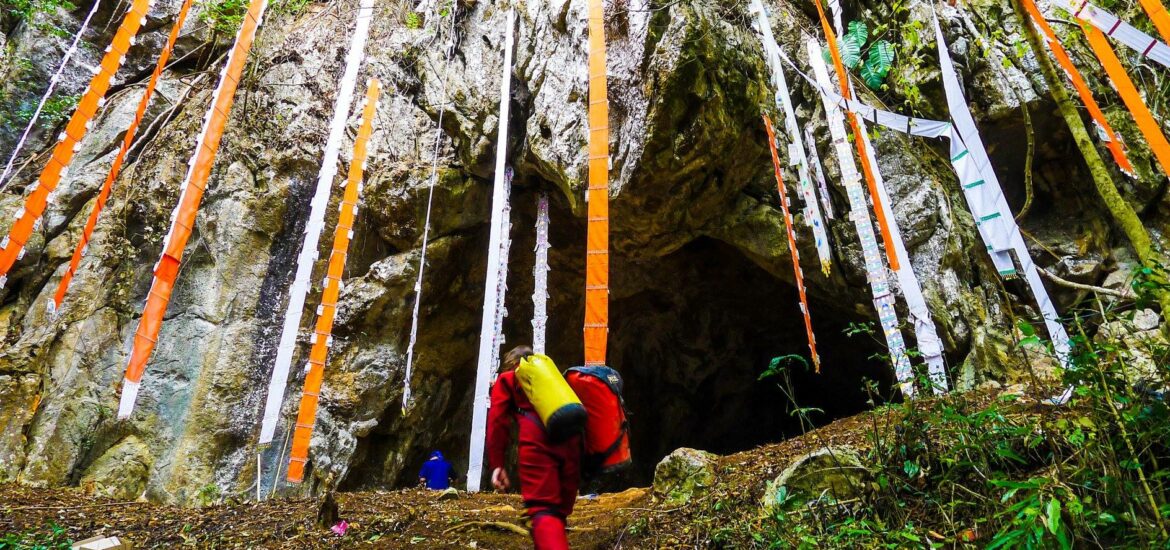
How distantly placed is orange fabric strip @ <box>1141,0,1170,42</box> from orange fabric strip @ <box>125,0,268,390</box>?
674cm

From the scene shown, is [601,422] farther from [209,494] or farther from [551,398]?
[209,494]

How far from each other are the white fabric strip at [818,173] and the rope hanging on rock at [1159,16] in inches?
129

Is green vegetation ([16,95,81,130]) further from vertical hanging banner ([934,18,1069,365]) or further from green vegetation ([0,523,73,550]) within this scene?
vertical hanging banner ([934,18,1069,365])

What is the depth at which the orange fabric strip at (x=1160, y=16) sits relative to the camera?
334 centimetres

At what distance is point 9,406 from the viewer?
21.0 feet

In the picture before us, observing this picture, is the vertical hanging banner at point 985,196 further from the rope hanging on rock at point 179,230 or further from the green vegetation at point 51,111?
the green vegetation at point 51,111

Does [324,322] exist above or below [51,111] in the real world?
below

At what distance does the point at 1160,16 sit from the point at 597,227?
12.1ft

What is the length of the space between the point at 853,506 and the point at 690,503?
Answer: 130 centimetres

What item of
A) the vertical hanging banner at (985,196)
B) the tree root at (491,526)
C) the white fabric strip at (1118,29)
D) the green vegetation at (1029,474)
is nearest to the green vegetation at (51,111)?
the tree root at (491,526)

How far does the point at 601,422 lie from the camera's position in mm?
2705

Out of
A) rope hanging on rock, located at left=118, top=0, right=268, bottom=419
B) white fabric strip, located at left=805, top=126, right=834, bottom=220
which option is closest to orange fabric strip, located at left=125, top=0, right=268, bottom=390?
rope hanging on rock, located at left=118, top=0, right=268, bottom=419

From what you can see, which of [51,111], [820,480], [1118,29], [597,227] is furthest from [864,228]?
[51,111]

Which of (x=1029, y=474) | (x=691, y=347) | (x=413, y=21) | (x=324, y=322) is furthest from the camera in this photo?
(x=691, y=347)
